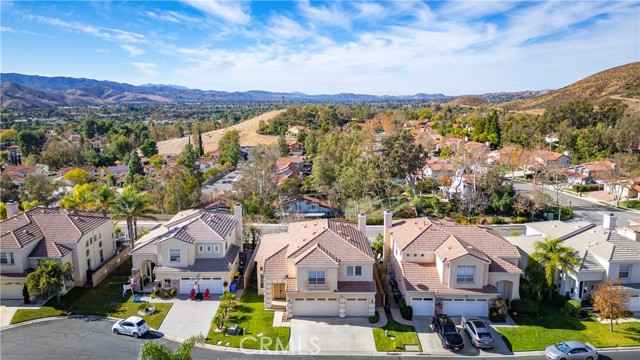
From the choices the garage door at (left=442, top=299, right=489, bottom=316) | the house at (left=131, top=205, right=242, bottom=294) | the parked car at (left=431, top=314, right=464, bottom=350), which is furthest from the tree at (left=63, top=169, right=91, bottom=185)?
the parked car at (left=431, top=314, right=464, bottom=350)

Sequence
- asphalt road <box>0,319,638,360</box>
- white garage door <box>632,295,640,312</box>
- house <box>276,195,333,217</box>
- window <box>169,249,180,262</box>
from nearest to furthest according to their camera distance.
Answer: asphalt road <box>0,319,638,360</box>
white garage door <box>632,295,640,312</box>
window <box>169,249,180,262</box>
house <box>276,195,333,217</box>

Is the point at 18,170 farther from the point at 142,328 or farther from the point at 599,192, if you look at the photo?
the point at 599,192

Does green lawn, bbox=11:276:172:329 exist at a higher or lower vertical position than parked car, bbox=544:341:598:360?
higher

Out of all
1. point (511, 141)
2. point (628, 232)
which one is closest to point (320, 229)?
point (628, 232)

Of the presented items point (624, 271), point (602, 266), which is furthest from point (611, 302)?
point (624, 271)

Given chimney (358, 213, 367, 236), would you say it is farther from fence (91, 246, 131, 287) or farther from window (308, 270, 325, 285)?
fence (91, 246, 131, 287)

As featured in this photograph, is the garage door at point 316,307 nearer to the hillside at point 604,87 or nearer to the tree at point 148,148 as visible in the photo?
the tree at point 148,148
